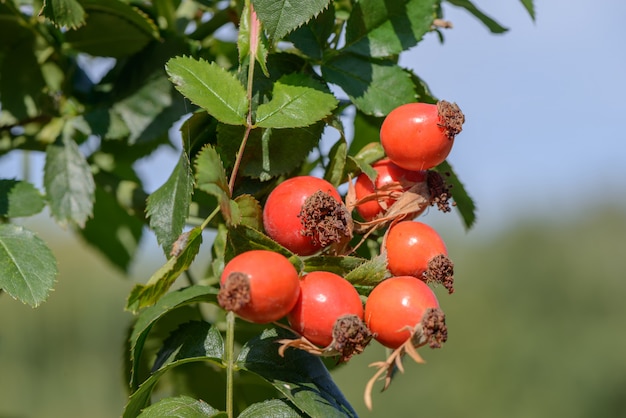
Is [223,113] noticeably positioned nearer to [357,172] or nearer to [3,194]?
[357,172]

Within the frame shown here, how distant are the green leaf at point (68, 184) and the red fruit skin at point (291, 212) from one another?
499 millimetres

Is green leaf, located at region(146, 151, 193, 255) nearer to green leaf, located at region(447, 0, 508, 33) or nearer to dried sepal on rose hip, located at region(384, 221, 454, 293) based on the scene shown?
dried sepal on rose hip, located at region(384, 221, 454, 293)

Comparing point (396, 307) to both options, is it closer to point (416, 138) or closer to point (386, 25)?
point (416, 138)

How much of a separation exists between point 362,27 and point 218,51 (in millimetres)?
446

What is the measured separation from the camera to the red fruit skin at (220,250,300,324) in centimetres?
79

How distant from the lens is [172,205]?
1.00 metres

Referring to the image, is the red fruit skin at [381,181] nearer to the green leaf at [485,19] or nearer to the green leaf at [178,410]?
the green leaf at [178,410]

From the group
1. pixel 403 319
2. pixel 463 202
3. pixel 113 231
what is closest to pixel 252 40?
pixel 403 319

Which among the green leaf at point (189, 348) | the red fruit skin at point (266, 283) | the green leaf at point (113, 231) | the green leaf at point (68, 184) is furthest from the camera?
the green leaf at point (113, 231)

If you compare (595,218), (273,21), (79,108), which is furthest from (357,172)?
(595,218)

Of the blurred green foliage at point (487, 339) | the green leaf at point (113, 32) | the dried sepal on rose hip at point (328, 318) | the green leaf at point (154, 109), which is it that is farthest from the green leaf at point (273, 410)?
the blurred green foliage at point (487, 339)

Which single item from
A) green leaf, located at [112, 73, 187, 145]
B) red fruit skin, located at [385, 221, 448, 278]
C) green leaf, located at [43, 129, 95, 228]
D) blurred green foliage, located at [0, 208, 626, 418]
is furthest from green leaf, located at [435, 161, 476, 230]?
blurred green foliage, located at [0, 208, 626, 418]

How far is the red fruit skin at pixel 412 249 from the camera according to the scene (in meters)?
0.91

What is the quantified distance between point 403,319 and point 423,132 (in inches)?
9.9
